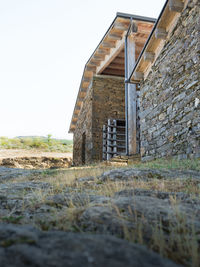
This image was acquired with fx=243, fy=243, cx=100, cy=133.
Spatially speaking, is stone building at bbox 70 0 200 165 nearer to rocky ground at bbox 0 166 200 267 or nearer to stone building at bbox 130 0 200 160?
stone building at bbox 130 0 200 160

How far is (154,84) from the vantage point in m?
7.56

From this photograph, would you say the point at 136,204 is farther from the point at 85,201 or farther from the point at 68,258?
the point at 68,258

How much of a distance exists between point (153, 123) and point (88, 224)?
236 inches

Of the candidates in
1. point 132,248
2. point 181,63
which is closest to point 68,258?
point 132,248

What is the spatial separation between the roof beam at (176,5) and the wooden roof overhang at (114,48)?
9.69 ft

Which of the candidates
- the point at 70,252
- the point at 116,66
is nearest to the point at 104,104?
the point at 116,66

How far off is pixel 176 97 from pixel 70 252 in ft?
18.9

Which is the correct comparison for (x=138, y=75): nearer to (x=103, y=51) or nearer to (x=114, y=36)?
(x=114, y=36)

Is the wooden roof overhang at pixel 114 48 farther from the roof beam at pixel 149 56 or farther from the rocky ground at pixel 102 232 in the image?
the rocky ground at pixel 102 232

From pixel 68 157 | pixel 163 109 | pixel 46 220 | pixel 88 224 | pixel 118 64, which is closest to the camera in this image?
pixel 88 224

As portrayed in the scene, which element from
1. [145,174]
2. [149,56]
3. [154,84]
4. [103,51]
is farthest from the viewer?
[103,51]

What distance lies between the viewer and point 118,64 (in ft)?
39.8

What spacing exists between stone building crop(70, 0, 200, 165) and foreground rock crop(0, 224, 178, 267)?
4548 millimetres

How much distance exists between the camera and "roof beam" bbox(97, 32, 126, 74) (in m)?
10.4
